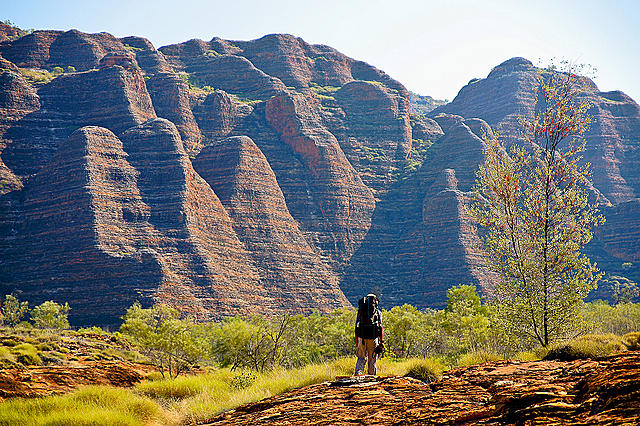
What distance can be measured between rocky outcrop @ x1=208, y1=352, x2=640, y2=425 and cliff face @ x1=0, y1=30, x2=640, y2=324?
229ft

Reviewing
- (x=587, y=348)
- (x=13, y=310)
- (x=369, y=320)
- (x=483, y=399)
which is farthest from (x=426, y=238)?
(x=483, y=399)

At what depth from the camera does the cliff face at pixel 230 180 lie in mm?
79750

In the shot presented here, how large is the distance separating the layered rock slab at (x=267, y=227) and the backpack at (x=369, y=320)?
79.6 metres

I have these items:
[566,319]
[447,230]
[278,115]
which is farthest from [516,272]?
[278,115]

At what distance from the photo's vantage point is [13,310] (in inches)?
2506

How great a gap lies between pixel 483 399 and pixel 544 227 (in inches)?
444

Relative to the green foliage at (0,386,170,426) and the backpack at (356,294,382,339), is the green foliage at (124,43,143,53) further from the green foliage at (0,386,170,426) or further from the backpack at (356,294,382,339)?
the backpack at (356,294,382,339)

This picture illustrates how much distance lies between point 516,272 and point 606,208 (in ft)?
436

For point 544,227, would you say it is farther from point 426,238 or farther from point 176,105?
point 176,105

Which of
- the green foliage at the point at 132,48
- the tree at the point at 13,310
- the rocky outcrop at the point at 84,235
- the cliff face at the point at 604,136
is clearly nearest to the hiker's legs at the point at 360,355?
the tree at the point at 13,310

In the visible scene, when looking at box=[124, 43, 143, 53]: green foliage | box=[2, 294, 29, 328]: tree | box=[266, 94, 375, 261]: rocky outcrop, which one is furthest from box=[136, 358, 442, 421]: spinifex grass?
box=[124, 43, 143, 53]: green foliage

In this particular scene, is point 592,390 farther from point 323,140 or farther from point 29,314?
point 323,140

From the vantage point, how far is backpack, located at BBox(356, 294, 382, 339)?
9.52 meters

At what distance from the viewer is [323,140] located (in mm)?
126125
